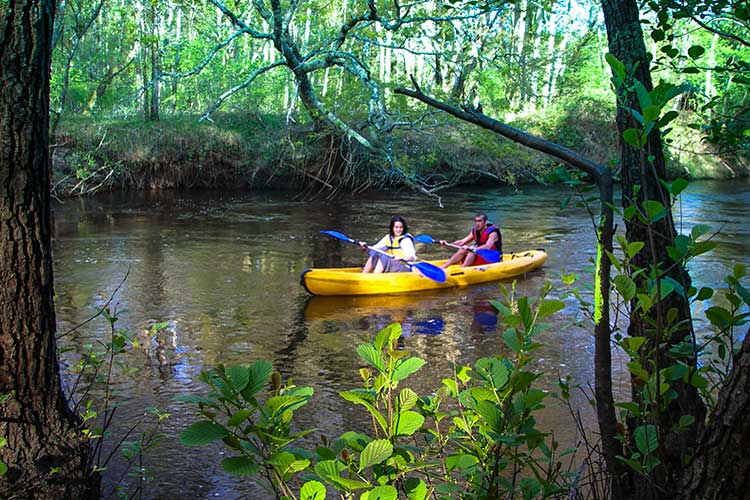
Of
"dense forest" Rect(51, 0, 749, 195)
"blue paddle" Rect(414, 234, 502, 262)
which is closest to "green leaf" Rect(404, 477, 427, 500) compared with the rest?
"dense forest" Rect(51, 0, 749, 195)

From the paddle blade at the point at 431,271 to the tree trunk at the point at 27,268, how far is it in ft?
22.6

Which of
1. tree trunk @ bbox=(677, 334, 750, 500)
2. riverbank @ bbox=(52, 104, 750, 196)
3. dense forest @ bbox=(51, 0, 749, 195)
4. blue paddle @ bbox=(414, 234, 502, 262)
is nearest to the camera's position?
tree trunk @ bbox=(677, 334, 750, 500)

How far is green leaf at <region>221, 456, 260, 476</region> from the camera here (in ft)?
4.80

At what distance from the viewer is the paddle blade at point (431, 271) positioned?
9.52 metres

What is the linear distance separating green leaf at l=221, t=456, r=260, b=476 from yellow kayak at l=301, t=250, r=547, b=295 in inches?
300

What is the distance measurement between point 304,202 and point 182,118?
5122 mm

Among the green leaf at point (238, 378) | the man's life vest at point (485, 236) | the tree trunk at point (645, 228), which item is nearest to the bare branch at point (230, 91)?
the man's life vest at point (485, 236)

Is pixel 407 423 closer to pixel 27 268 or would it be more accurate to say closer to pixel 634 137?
pixel 634 137

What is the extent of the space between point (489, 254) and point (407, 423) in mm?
9061

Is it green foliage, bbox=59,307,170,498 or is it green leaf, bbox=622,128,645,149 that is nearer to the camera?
green leaf, bbox=622,128,645,149

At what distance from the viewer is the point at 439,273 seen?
31.4 ft

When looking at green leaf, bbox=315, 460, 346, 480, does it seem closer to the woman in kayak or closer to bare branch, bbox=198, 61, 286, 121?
the woman in kayak

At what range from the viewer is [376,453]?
1468 millimetres

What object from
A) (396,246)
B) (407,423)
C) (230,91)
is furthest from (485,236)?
(407,423)
